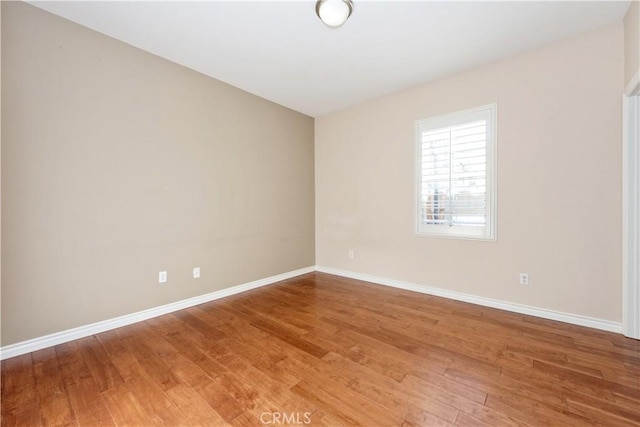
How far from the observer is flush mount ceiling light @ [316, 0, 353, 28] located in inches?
77.7

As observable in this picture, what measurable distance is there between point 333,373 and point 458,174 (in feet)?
8.46

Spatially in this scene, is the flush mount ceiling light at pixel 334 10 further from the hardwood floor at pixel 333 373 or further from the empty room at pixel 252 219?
the hardwood floor at pixel 333 373

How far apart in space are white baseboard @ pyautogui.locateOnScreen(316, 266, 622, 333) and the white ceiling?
263 cm

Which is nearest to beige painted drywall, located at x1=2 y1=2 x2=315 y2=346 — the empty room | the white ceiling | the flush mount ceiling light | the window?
the empty room

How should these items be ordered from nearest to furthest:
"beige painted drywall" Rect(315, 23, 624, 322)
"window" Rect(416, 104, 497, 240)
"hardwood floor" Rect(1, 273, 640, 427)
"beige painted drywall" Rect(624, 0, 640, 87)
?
1. "hardwood floor" Rect(1, 273, 640, 427)
2. "beige painted drywall" Rect(624, 0, 640, 87)
3. "beige painted drywall" Rect(315, 23, 624, 322)
4. "window" Rect(416, 104, 497, 240)

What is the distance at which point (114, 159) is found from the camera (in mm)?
2443

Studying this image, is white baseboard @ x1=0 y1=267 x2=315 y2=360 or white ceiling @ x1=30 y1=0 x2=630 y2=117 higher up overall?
white ceiling @ x1=30 y1=0 x2=630 y2=117

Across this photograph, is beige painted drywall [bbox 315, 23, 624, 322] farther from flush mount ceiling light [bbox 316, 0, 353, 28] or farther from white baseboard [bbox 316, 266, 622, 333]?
flush mount ceiling light [bbox 316, 0, 353, 28]

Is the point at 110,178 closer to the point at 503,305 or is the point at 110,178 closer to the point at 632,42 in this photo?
the point at 503,305

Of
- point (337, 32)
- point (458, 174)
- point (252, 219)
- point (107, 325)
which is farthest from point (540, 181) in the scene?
point (107, 325)

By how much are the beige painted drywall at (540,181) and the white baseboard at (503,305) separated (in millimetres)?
51

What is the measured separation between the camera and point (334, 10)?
201 centimetres

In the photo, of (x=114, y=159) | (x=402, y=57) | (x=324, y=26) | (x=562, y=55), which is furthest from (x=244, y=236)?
(x=562, y=55)

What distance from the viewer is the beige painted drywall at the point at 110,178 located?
6.60 ft
